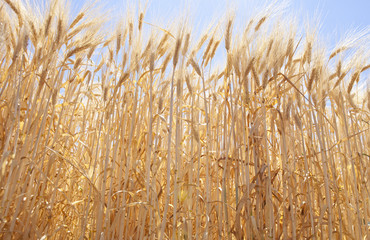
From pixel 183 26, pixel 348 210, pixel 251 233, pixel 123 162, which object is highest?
pixel 183 26

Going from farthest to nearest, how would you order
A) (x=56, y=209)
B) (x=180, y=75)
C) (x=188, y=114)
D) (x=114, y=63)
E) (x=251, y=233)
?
(x=188, y=114), (x=114, y=63), (x=56, y=209), (x=180, y=75), (x=251, y=233)

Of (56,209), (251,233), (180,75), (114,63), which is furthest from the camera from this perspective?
(114,63)

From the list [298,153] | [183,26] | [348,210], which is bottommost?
Answer: [348,210]

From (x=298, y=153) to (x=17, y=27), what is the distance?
190 centimetres

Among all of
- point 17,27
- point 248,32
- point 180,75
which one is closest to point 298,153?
point 248,32

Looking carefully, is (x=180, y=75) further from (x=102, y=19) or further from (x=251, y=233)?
(x=251, y=233)

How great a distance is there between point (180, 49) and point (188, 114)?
58cm

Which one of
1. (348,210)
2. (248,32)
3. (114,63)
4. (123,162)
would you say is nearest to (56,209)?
(123,162)

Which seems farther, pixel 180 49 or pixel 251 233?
pixel 180 49

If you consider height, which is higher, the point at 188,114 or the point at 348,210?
the point at 188,114

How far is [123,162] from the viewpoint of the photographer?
1784mm

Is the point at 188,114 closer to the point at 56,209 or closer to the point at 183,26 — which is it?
the point at 183,26

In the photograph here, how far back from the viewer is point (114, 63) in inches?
74.6

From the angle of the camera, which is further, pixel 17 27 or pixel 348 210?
pixel 17 27
